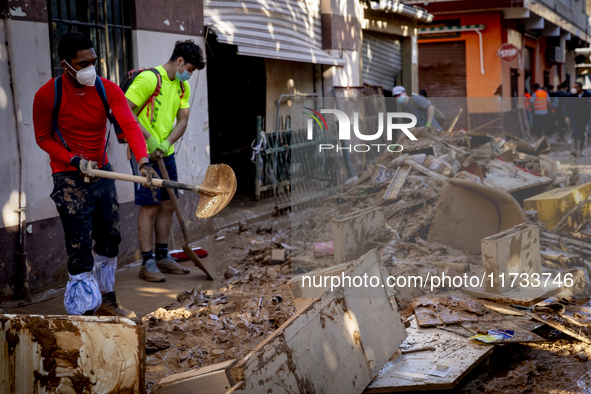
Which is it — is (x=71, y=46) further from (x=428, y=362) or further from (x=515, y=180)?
(x=515, y=180)

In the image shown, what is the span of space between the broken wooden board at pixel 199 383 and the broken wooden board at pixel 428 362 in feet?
2.60

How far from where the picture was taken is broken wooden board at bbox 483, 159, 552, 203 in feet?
19.0

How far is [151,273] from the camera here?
5.10 meters

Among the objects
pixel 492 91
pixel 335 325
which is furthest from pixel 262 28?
pixel 492 91

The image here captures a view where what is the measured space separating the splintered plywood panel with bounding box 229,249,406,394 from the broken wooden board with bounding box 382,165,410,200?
2736 millimetres

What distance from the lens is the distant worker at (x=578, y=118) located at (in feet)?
27.2

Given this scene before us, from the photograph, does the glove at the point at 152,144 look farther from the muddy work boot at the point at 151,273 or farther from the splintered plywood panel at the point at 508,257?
the splintered plywood panel at the point at 508,257

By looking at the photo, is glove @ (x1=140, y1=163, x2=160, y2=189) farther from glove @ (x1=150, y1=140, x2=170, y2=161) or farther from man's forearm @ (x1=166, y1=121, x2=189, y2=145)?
man's forearm @ (x1=166, y1=121, x2=189, y2=145)

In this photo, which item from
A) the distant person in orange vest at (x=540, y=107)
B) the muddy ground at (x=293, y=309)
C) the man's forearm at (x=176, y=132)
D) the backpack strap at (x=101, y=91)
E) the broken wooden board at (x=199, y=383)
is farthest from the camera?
the distant person in orange vest at (x=540, y=107)

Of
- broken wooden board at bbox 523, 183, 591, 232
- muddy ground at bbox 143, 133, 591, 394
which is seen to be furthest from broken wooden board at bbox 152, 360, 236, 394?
broken wooden board at bbox 523, 183, 591, 232

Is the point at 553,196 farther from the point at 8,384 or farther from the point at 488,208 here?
the point at 8,384

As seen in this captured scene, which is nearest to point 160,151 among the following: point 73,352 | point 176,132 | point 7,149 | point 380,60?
point 176,132

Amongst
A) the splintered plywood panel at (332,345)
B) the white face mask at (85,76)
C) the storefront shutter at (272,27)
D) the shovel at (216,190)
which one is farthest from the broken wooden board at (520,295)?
the storefront shutter at (272,27)

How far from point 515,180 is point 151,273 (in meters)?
3.83
